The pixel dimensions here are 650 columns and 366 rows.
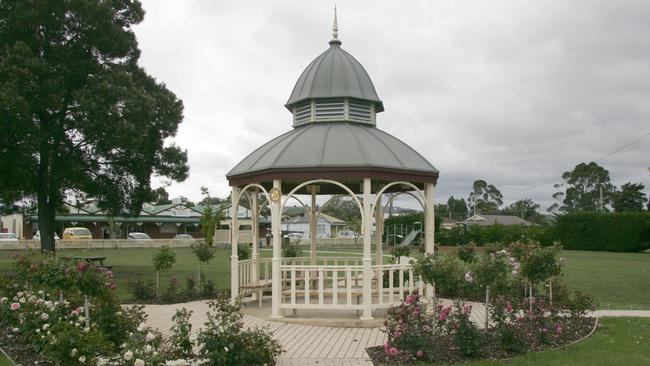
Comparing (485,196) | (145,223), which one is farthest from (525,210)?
(145,223)

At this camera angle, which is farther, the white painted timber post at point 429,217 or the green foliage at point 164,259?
the green foliage at point 164,259

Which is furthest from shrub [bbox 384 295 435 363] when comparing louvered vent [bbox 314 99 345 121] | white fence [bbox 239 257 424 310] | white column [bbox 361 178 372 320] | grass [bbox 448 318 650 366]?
louvered vent [bbox 314 99 345 121]

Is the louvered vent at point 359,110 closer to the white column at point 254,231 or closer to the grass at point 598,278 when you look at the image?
the white column at point 254,231

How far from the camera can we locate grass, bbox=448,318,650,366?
7.14m

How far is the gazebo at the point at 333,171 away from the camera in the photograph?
10.6m

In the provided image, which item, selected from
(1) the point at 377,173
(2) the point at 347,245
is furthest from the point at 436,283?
(2) the point at 347,245

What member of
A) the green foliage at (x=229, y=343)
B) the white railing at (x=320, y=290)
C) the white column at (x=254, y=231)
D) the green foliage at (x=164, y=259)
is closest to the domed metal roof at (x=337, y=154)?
the white column at (x=254, y=231)

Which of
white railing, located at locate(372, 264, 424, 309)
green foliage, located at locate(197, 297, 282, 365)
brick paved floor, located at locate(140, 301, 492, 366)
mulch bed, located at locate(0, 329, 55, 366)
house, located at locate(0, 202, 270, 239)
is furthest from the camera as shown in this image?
house, located at locate(0, 202, 270, 239)

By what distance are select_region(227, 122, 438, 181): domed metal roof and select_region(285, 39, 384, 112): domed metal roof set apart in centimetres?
69

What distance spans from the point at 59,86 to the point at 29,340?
11.9m

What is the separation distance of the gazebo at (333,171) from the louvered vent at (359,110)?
0.02m

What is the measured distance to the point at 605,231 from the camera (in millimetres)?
39719

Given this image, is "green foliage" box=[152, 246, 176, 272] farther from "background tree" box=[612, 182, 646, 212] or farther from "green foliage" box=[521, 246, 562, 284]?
"background tree" box=[612, 182, 646, 212]

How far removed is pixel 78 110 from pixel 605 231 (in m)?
35.8
